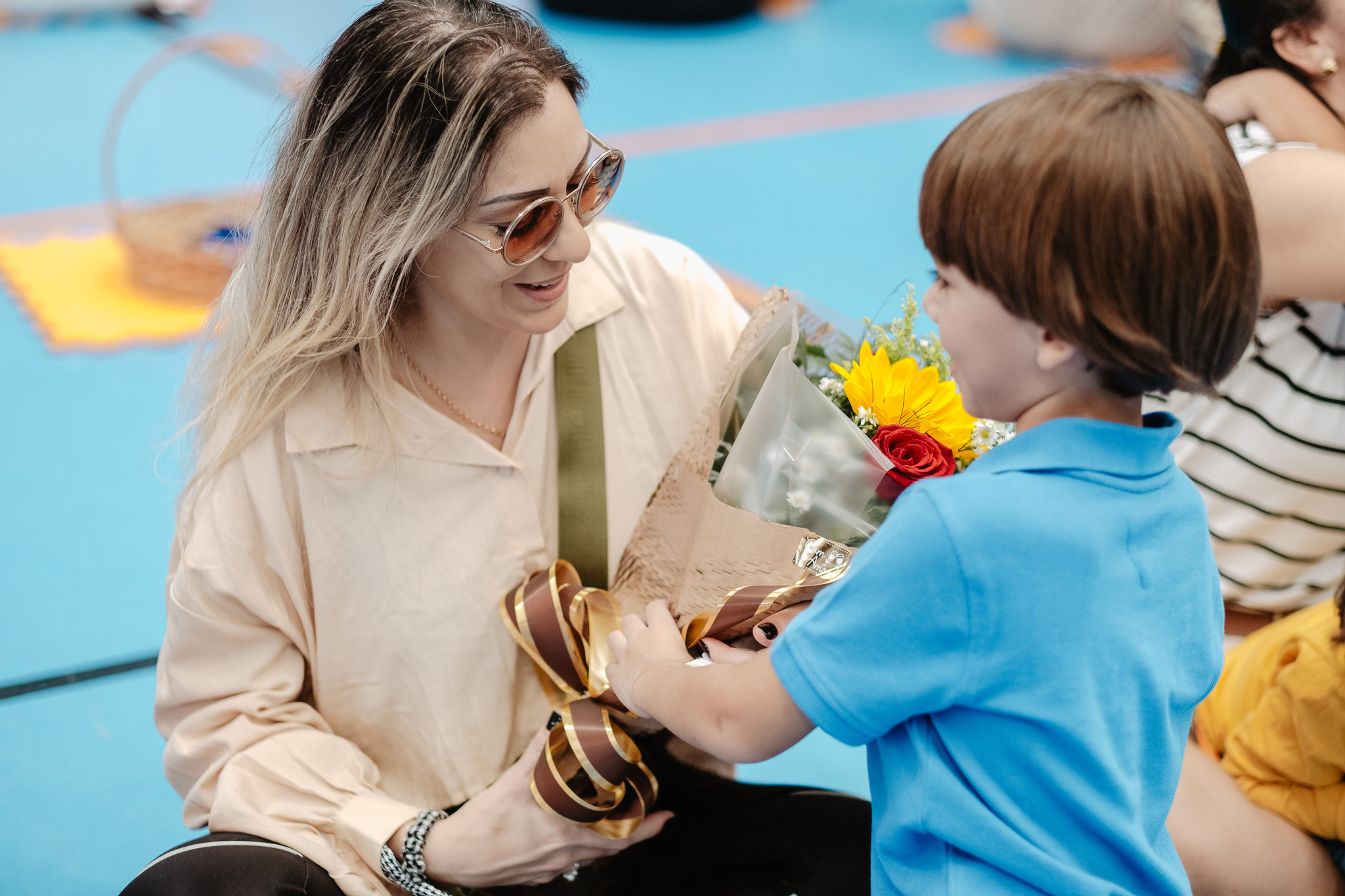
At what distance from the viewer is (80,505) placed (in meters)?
3.19

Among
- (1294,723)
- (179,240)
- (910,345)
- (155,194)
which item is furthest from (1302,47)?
(155,194)

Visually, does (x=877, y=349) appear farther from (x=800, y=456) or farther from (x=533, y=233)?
(x=533, y=233)

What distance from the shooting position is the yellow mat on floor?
4.04m

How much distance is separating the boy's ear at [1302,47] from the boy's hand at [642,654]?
1271 millimetres

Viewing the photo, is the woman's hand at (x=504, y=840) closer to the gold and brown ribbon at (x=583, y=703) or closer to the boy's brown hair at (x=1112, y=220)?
the gold and brown ribbon at (x=583, y=703)

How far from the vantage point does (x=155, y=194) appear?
5.09 meters

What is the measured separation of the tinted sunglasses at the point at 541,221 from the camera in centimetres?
141

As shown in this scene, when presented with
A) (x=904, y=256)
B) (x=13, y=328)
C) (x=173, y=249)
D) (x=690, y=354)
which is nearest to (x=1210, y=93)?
(x=690, y=354)

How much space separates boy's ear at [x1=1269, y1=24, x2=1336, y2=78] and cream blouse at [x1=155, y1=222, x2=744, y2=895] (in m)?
1.05

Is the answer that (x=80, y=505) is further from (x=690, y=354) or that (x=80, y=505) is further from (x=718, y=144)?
(x=718, y=144)

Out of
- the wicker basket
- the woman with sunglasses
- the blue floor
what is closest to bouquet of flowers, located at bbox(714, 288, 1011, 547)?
the woman with sunglasses

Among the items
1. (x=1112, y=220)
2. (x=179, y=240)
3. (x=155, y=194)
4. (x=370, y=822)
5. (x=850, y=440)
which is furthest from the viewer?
(x=155, y=194)

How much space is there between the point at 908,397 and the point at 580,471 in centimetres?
56

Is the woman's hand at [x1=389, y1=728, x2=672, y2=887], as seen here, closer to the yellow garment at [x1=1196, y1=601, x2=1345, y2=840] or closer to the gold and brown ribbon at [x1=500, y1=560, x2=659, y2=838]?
the gold and brown ribbon at [x1=500, y1=560, x2=659, y2=838]
